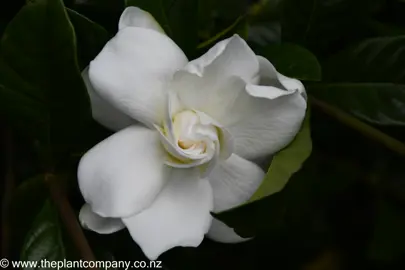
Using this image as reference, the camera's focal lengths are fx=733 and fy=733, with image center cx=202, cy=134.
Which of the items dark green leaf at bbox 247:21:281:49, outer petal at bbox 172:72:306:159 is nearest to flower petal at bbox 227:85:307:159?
outer petal at bbox 172:72:306:159

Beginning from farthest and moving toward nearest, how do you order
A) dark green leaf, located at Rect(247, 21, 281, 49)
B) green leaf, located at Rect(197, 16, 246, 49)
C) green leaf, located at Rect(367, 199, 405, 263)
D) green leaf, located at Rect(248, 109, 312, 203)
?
1. green leaf, located at Rect(367, 199, 405, 263)
2. dark green leaf, located at Rect(247, 21, 281, 49)
3. green leaf, located at Rect(197, 16, 246, 49)
4. green leaf, located at Rect(248, 109, 312, 203)

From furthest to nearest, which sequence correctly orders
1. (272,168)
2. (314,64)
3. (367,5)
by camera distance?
1. (367,5)
2. (314,64)
3. (272,168)

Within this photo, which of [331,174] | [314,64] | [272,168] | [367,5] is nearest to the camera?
[272,168]

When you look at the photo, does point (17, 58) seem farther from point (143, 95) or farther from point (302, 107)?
point (302, 107)

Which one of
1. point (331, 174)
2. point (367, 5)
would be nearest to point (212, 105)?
point (367, 5)

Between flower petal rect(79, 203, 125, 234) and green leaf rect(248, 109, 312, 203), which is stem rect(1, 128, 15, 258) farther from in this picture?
green leaf rect(248, 109, 312, 203)

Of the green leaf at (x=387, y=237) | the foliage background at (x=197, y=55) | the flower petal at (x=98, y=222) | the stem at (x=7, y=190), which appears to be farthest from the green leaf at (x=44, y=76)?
the green leaf at (x=387, y=237)

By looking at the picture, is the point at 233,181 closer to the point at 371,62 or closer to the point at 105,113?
the point at 105,113

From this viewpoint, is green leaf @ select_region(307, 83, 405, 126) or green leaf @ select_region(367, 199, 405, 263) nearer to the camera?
green leaf @ select_region(307, 83, 405, 126)
